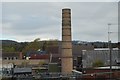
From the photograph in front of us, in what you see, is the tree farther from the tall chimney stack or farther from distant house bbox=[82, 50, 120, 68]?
the tall chimney stack

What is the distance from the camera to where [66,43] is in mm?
30484

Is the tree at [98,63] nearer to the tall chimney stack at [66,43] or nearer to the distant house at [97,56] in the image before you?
the distant house at [97,56]

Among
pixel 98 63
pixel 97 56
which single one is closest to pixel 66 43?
pixel 98 63

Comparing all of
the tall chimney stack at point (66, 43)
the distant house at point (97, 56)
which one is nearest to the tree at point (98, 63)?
the distant house at point (97, 56)

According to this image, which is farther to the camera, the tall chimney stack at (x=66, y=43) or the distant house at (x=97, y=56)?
the distant house at (x=97, y=56)

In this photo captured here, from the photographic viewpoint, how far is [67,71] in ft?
101

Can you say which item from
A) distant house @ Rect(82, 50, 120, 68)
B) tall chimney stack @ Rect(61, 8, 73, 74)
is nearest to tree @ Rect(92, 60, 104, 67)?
distant house @ Rect(82, 50, 120, 68)

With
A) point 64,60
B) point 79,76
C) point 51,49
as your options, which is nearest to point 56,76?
point 79,76

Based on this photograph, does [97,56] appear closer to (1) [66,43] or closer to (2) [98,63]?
(2) [98,63]

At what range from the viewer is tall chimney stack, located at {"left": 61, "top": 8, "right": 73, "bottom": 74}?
99.7 ft

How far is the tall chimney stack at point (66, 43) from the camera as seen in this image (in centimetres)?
3039

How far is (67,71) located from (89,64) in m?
4.47

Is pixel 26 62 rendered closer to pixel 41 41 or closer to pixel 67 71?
pixel 67 71

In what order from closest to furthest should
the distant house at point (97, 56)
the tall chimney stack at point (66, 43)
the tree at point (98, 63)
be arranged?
1. the tall chimney stack at point (66, 43)
2. the tree at point (98, 63)
3. the distant house at point (97, 56)
